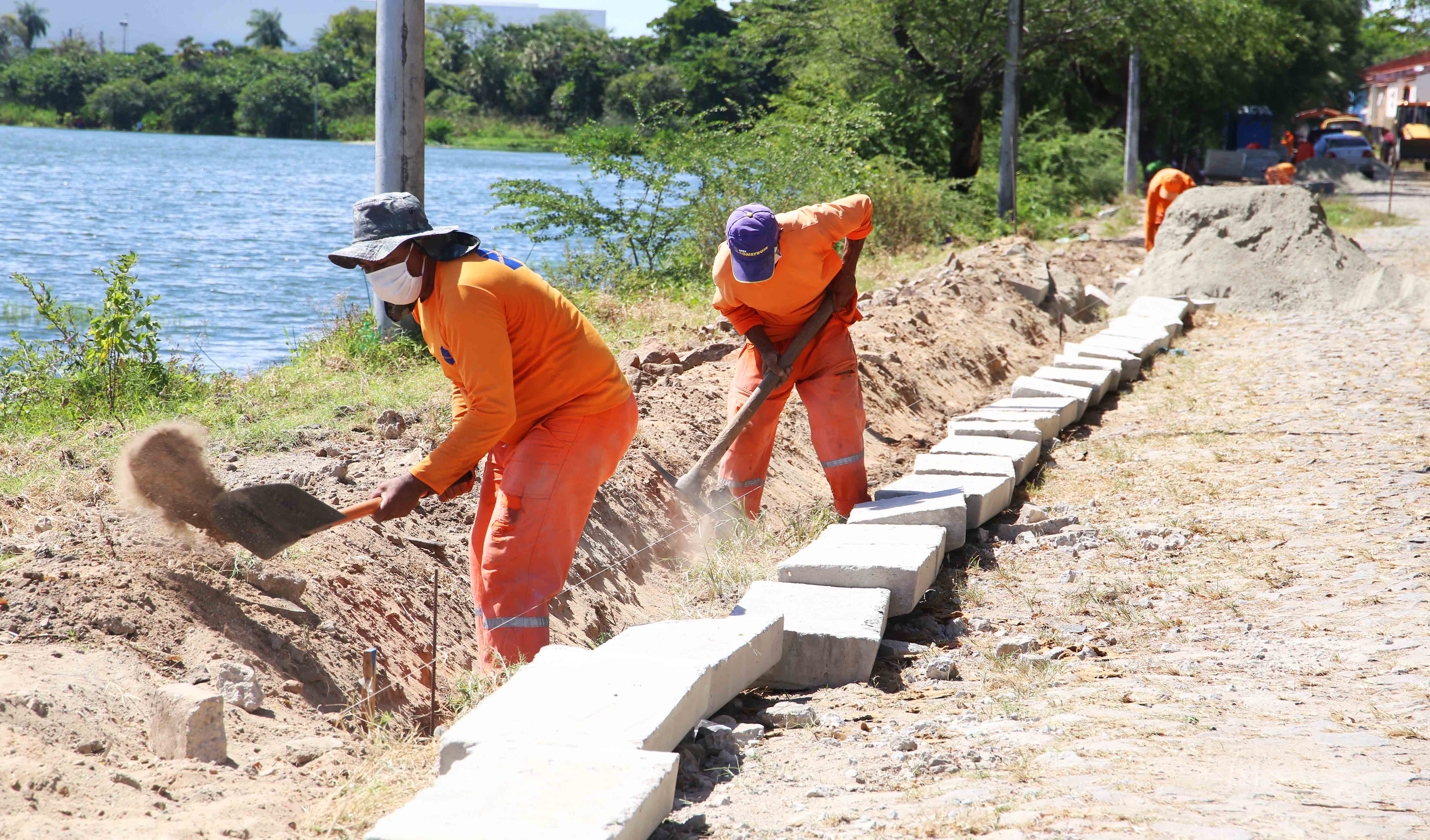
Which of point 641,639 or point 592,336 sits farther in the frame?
point 592,336

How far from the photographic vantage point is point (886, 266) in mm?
12430

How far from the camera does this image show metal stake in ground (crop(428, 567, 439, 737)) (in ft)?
10.3

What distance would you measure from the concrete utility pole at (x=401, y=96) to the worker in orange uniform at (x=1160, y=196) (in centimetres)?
902

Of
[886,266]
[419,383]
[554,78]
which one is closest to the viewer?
[419,383]

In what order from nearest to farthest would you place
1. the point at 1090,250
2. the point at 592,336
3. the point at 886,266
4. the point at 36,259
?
the point at 592,336
the point at 886,266
the point at 36,259
the point at 1090,250

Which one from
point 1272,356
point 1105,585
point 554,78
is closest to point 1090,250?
point 1272,356

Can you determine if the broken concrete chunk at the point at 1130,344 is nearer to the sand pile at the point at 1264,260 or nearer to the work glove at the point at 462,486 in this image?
the sand pile at the point at 1264,260

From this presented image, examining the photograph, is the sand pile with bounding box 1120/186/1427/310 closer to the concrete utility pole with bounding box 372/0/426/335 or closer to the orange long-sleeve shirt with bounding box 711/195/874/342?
the orange long-sleeve shirt with bounding box 711/195/874/342

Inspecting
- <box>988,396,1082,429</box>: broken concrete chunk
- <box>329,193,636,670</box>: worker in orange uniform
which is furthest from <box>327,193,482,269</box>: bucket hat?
<box>988,396,1082,429</box>: broken concrete chunk

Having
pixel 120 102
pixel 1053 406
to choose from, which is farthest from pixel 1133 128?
pixel 120 102

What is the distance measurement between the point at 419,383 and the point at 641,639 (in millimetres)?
3422

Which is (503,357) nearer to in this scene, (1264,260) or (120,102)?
(1264,260)

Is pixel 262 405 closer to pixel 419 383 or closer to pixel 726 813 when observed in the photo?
pixel 419 383

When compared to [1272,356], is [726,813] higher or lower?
lower
